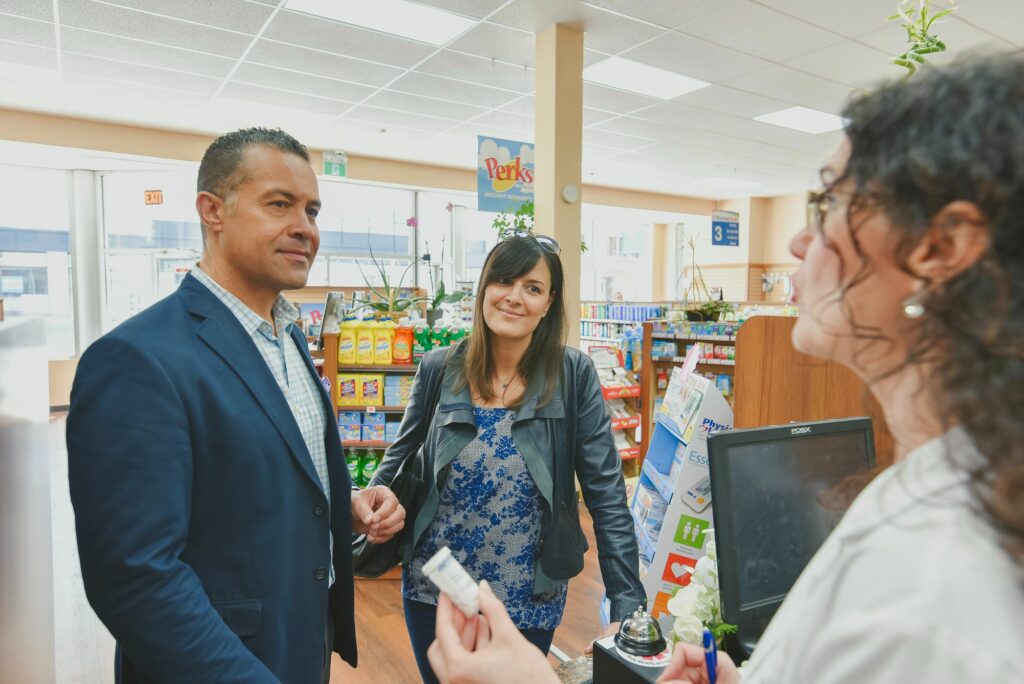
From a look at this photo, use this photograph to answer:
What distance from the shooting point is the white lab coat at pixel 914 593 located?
1.25ft

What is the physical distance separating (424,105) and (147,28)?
276cm

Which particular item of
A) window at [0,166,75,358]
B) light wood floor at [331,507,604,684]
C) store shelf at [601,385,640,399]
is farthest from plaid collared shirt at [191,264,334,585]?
window at [0,166,75,358]

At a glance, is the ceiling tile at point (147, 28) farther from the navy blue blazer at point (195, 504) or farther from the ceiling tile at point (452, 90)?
the navy blue blazer at point (195, 504)

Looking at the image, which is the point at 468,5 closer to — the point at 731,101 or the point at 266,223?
the point at 731,101

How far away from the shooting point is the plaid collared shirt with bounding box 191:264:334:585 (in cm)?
126

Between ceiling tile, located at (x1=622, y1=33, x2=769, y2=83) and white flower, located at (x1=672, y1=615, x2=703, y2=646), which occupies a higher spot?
ceiling tile, located at (x1=622, y1=33, x2=769, y2=83)

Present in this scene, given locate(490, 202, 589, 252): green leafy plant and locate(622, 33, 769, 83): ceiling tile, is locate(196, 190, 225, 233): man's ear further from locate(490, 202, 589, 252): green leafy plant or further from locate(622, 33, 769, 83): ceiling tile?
locate(622, 33, 769, 83): ceiling tile

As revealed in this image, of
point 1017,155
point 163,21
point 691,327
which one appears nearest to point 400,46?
point 163,21

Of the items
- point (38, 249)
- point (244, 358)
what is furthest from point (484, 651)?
point (38, 249)

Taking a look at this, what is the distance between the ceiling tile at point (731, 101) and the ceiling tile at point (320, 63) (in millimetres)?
3074

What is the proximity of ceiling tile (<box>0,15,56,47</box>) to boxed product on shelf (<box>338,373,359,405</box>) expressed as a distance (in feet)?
12.0

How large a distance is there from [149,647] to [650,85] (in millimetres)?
6381

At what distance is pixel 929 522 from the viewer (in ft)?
1.39

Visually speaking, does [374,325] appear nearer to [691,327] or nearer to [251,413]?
[691,327]
